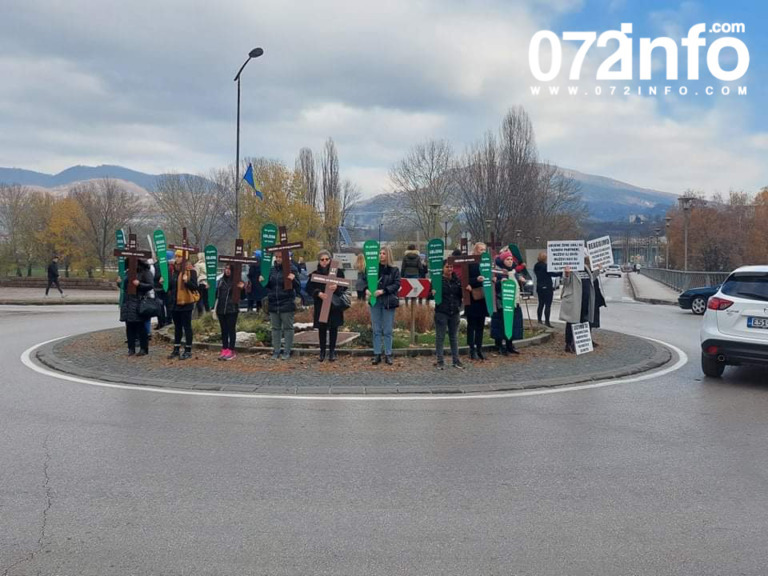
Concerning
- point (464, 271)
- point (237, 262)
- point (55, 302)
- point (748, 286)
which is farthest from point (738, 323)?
point (55, 302)

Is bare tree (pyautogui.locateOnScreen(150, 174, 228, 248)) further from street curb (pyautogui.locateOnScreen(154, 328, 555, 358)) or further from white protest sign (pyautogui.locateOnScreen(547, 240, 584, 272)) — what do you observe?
white protest sign (pyautogui.locateOnScreen(547, 240, 584, 272))

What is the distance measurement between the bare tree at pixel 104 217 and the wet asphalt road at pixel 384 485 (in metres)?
42.5

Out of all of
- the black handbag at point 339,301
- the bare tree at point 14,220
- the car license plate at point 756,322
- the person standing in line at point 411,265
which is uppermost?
the bare tree at point 14,220

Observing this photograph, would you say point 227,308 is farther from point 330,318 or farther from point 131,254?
point 131,254

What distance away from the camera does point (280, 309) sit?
34.8 feet

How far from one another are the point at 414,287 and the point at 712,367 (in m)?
4.77

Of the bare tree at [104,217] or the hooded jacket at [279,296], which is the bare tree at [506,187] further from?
the hooded jacket at [279,296]

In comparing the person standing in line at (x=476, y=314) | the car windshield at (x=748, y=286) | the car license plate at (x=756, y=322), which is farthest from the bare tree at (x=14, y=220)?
the car license plate at (x=756, y=322)

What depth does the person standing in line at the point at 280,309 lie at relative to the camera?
10.6m

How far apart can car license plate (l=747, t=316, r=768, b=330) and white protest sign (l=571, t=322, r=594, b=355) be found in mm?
3022

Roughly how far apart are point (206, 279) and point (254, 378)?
10.9ft

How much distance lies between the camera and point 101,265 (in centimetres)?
4722

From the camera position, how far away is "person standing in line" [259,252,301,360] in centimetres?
1062

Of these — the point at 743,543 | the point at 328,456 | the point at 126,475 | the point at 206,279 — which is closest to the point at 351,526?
the point at 328,456
